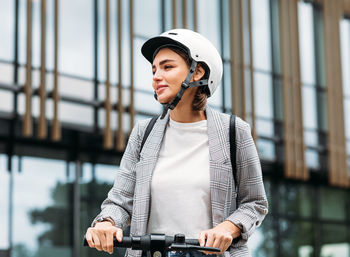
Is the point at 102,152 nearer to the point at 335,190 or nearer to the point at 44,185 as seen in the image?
the point at 44,185

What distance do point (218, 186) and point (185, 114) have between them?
0.38 m

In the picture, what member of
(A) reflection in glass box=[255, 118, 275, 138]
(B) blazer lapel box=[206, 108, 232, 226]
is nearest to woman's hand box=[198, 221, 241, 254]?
(B) blazer lapel box=[206, 108, 232, 226]

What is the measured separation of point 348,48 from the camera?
63.6 ft

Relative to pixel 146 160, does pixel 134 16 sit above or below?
above

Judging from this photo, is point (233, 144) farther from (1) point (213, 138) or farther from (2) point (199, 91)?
(2) point (199, 91)

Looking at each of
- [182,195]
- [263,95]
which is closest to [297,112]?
[263,95]

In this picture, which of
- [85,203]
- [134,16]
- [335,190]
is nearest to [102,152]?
[85,203]

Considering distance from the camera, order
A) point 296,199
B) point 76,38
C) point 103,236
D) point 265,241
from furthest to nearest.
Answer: point 296,199 < point 265,241 < point 76,38 < point 103,236

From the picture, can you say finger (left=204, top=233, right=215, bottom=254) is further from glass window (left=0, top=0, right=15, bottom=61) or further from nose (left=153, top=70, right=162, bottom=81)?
glass window (left=0, top=0, right=15, bottom=61)

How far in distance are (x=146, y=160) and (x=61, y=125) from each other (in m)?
10.5

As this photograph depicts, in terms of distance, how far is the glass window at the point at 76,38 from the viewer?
44.6 ft

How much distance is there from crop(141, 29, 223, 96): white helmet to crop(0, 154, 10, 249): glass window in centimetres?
1015

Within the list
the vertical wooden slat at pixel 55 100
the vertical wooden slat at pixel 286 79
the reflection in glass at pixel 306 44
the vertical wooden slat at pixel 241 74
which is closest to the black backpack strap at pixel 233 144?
the vertical wooden slat at pixel 55 100

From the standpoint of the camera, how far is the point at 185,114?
3.19 meters
